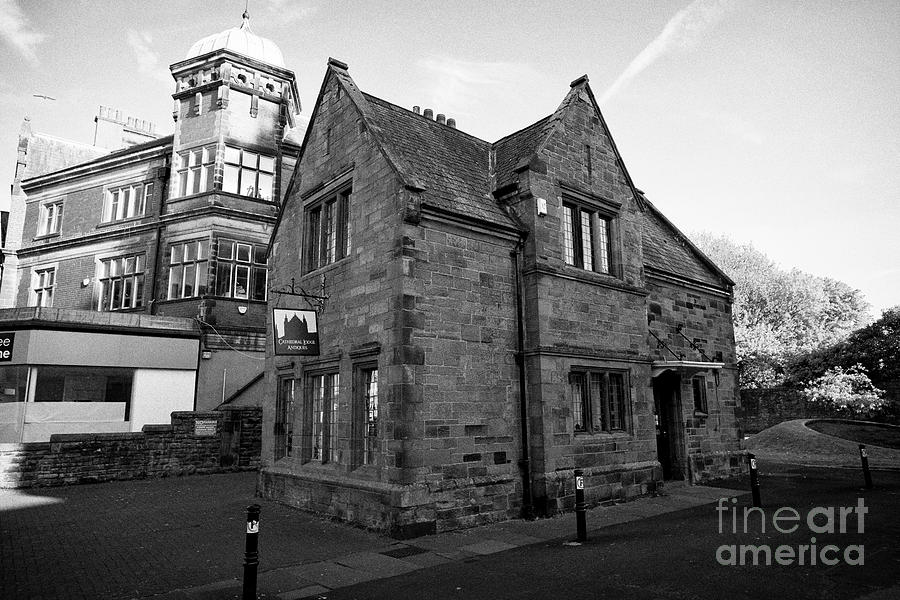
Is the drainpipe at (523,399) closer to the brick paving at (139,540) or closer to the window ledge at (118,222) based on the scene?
the brick paving at (139,540)

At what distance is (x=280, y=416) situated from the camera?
1522cm

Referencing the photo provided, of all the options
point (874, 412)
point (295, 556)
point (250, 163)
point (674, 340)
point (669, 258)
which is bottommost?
point (295, 556)

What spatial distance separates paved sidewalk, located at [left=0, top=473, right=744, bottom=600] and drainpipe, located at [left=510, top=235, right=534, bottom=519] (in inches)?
26.2

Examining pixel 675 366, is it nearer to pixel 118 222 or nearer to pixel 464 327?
pixel 464 327

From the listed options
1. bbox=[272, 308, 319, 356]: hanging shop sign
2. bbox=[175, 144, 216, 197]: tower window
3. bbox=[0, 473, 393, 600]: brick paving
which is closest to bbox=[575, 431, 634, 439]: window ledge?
bbox=[0, 473, 393, 600]: brick paving

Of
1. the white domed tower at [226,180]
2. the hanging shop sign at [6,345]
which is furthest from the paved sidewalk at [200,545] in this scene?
the white domed tower at [226,180]

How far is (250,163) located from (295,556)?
21066 mm

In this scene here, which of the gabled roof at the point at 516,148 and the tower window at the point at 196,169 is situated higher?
the tower window at the point at 196,169

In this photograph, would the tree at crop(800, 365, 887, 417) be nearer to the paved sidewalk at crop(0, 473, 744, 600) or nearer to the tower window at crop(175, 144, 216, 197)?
the paved sidewalk at crop(0, 473, 744, 600)

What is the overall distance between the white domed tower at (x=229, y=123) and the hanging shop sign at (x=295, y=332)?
14538mm

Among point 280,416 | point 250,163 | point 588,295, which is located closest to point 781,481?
point 588,295

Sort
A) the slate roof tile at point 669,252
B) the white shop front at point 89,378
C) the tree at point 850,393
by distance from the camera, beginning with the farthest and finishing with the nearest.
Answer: the tree at point 850,393 → the white shop front at point 89,378 → the slate roof tile at point 669,252

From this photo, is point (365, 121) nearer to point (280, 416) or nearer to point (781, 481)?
point (280, 416)

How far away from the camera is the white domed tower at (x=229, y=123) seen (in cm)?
2575
